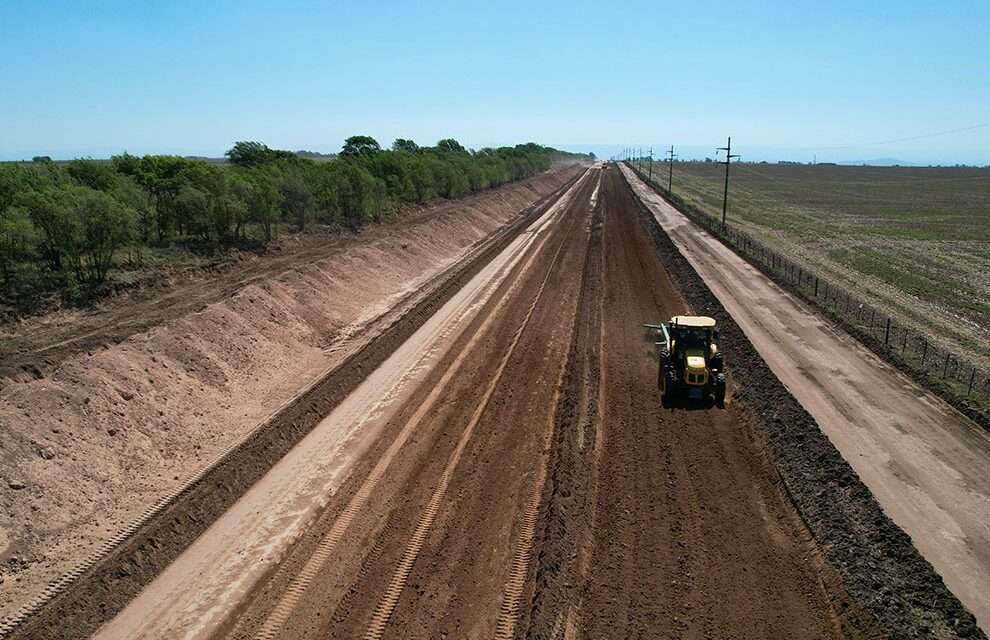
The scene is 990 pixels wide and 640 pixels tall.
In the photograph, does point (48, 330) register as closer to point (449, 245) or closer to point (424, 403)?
point (424, 403)

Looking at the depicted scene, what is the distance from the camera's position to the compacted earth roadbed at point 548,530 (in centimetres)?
1049

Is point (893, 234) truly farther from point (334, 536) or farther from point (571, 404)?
point (334, 536)

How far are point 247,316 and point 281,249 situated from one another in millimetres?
14612

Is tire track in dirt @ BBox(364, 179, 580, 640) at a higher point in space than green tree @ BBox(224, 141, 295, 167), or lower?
lower

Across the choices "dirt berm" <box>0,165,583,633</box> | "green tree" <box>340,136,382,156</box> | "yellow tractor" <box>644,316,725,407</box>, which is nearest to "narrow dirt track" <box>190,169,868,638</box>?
"yellow tractor" <box>644,316,725,407</box>

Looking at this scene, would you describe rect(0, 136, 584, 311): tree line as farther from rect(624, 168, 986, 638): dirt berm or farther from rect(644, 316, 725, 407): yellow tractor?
rect(624, 168, 986, 638): dirt berm

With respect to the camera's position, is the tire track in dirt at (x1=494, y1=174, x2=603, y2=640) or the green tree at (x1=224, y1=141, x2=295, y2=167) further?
the green tree at (x1=224, y1=141, x2=295, y2=167)

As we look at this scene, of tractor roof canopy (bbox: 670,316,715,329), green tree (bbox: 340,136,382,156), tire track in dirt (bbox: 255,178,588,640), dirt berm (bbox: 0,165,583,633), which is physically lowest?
tire track in dirt (bbox: 255,178,588,640)

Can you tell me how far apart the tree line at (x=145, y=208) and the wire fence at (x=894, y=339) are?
3197 cm

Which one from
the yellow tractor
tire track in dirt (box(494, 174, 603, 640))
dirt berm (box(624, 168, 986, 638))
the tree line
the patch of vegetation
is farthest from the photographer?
the patch of vegetation

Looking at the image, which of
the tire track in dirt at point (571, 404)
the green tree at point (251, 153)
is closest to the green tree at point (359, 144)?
the green tree at point (251, 153)

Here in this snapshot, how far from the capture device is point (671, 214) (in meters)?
70.4

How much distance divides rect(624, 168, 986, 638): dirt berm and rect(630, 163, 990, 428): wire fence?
5.20 m

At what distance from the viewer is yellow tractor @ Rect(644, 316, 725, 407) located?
18.8 meters
